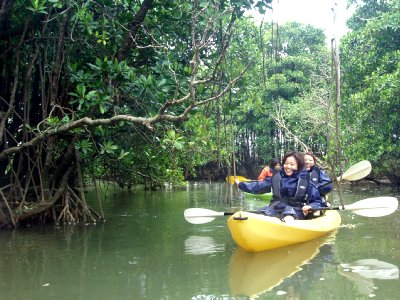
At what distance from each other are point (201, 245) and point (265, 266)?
1147 millimetres

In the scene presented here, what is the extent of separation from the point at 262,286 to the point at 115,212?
18.2 ft

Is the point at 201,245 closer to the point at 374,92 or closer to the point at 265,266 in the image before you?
the point at 265,266

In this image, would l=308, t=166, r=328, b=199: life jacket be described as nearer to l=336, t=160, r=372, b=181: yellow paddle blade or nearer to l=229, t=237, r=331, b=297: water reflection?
l=229, t=237, r=331, b=297: water reflection

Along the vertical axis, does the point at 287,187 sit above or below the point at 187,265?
above

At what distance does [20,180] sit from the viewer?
726 centimetres

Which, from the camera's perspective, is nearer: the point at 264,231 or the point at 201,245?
the point at 264,231

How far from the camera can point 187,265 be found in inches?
183

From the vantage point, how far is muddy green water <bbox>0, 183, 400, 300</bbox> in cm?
379

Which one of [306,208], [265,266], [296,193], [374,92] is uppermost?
[374,92]

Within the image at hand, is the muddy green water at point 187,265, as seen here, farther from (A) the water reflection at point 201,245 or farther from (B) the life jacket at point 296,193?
(B) the life jacket at point 296,193

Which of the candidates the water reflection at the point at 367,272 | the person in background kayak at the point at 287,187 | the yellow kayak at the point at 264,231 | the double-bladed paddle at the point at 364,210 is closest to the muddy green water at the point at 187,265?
the water reflection at the point at 367,272

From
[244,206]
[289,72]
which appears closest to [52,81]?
[244,206]

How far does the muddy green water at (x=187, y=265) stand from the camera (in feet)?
12.4

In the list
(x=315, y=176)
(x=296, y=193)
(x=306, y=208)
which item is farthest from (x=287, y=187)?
(x=315, y=176)
